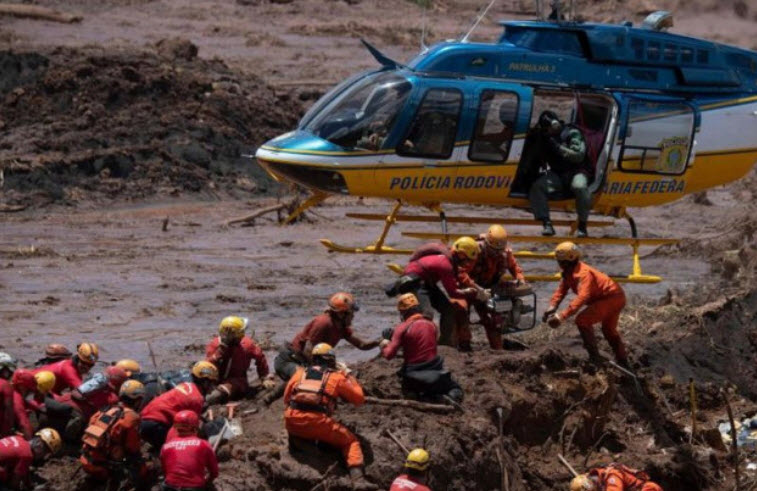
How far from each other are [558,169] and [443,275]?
4217mm

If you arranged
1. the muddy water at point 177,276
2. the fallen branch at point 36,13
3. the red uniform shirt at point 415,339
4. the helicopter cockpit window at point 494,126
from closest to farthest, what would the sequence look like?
the red uniform shirt at point 415,339 < the helicopter cockpit window at point 494,126 < the muddy water at point 177,276 < the fallen branch at point 36,13

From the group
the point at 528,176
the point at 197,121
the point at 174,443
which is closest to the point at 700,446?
the point at 528,176

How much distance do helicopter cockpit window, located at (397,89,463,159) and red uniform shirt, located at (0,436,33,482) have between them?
7.19 m

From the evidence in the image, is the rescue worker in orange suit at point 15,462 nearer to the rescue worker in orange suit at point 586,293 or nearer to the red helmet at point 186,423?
the red helmet at point 186,423

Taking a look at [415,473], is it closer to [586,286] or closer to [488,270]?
[488,270]

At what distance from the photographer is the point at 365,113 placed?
19.3 meters

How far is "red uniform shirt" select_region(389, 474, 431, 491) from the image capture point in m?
13.9

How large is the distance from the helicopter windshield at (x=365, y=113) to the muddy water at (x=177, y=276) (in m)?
3.17

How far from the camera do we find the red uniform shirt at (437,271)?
1683cm

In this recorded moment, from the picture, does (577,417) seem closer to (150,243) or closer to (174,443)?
(174,443)

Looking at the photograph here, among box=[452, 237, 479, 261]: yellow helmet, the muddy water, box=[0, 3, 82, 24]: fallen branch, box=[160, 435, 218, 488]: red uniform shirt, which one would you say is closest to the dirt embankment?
the muddy water

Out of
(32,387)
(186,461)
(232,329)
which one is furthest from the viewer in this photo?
(232,329)

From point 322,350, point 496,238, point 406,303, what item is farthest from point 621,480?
point 322,350

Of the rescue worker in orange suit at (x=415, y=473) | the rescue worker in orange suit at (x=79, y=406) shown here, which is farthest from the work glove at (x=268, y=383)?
the rescue worker in orange suit at (x=415, y=473)
